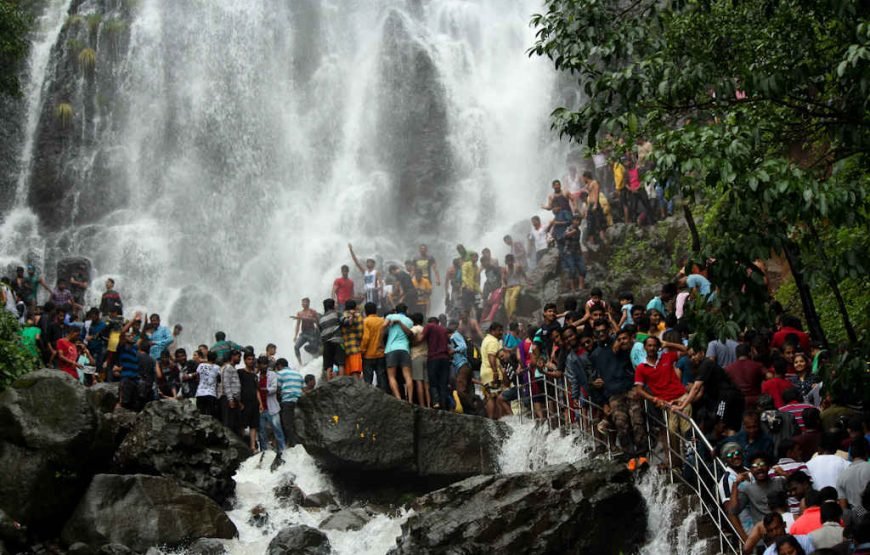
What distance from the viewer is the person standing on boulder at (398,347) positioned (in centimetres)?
1441

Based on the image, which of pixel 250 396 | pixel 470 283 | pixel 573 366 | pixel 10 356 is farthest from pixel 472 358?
pixel 470 283

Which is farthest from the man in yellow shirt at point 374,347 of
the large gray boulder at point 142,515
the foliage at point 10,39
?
the foliage at point 10,39

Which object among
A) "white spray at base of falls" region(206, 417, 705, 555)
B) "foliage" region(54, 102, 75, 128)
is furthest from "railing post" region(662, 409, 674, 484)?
"foliage" region(54, 102, 75, 128)

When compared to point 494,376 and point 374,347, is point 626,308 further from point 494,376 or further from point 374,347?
point 374,347

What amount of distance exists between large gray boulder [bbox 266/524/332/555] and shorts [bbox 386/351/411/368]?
2828 millimetres

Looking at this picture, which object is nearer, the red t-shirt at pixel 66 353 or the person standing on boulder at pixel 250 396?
the person standing on boulder at pixel 250 396

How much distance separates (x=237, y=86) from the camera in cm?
3441

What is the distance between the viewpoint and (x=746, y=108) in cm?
921

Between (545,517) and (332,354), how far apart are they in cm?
527

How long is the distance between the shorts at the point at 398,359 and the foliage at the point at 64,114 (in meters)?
22.0

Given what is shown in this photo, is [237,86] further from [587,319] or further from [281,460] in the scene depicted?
[587,319]

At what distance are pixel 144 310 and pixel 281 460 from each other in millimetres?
13594

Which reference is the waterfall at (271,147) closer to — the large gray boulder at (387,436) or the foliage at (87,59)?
the foliage at (87,59)

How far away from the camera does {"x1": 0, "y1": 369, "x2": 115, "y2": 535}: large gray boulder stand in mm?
12719
